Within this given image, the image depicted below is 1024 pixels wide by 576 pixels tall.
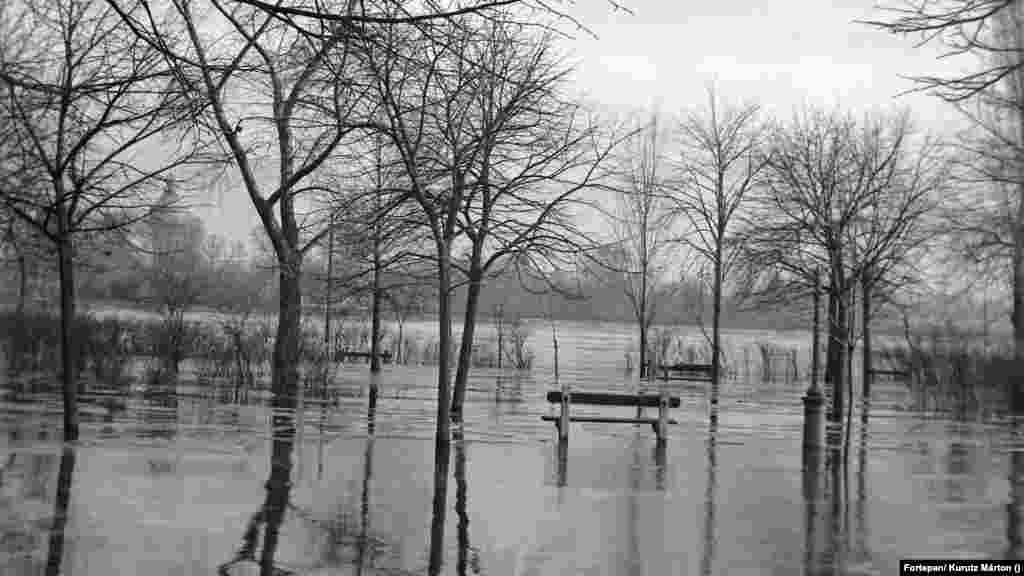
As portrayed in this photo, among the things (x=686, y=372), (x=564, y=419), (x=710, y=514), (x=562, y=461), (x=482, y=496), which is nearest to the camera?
(x=710, y=514)

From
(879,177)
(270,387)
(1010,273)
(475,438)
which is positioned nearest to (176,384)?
(270,387)

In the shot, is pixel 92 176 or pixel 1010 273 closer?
pixel 92 176

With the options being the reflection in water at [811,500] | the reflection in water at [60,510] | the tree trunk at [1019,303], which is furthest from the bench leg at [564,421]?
the tree trunk at [1019,303]

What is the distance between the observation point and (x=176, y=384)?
25406 mm

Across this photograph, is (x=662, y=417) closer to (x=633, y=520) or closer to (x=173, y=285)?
(x=633, y=520)

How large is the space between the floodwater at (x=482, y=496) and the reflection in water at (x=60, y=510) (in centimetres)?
3

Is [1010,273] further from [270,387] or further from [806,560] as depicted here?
[806,560]

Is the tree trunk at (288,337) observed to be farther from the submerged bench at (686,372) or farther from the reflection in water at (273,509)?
the submerged bench at (686,372)

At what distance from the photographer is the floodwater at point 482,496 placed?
8273 mm

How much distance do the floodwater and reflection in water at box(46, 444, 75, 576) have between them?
1.3 inches

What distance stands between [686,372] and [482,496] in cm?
3125

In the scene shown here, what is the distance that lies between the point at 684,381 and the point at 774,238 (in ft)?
42.6

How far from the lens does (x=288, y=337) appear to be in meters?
26.7

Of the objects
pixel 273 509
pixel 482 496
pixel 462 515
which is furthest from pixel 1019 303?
pixel 273 509
